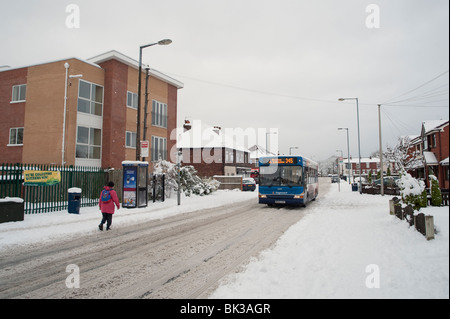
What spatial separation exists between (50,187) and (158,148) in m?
12.8

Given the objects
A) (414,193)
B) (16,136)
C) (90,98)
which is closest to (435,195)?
(414,193)

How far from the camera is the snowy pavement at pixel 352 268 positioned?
11.1 feet

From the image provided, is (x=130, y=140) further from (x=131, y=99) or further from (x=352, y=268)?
(x=352, y=268)

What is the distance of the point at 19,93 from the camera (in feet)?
68.6

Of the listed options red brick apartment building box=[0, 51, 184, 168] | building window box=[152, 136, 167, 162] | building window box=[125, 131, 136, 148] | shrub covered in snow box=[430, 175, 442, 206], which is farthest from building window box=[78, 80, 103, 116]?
shrub covered in snow box=[430, 175, 442, 206]

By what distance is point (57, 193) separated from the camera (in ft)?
44.3

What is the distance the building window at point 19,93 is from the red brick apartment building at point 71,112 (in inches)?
0.9

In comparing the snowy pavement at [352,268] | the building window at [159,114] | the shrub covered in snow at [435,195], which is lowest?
the snowy pavement at [352,268]


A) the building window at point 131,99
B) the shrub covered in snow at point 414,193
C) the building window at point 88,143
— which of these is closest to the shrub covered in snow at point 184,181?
the building window at point 88,143

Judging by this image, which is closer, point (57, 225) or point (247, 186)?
point (57, 225)

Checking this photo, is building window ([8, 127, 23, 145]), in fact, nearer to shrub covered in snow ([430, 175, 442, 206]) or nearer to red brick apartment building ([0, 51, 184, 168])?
red brick apartment building ([0, 51, 184, 168])

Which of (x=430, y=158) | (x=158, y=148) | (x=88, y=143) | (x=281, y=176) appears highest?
(x=158, y=148)

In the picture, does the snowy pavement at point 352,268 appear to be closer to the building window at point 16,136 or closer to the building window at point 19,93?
the building window at point 16,136

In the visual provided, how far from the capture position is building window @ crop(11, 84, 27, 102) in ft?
68.1
